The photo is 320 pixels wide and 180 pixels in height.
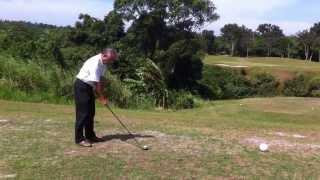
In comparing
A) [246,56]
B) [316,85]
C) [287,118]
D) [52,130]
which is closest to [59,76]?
[287,118]

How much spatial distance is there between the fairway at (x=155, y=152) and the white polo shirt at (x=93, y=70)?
3.78 feet

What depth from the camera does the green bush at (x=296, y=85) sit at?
77312 millimetres

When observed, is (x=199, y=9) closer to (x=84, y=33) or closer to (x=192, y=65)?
(x=192, y=65)

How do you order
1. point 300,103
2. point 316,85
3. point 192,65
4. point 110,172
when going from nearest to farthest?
point 110,172
point 300,103
point 192,65
point 316,85

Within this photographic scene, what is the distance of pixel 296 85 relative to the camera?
8025cm

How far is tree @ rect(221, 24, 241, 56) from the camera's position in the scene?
134 metres

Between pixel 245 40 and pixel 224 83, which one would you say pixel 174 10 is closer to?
pixel 224 83

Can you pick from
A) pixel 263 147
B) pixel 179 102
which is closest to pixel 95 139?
pixel 263 147

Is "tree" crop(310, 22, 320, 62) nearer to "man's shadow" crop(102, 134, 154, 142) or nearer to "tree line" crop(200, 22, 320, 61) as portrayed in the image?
"tree line" crop(200, 22, 320, 61)

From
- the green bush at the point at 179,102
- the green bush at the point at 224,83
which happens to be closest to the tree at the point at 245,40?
the green bush at the point at 224,83

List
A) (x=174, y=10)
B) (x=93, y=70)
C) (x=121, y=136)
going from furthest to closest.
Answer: (x=174, y=10) → (x=121, y=136) → (x=93, y=70)

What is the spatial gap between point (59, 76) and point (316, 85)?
58.2 meters

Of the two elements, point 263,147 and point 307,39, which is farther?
point 307,39

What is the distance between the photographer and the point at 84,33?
64500 mm
